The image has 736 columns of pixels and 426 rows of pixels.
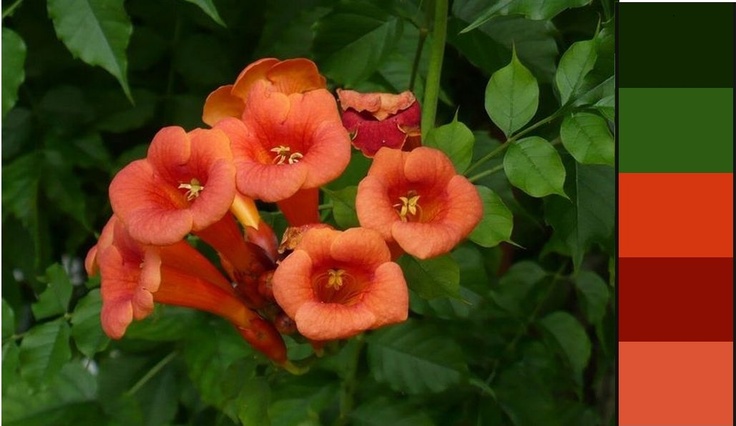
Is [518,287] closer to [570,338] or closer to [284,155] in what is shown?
[570,338]

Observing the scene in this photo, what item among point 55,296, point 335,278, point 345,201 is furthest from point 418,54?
point 55,296

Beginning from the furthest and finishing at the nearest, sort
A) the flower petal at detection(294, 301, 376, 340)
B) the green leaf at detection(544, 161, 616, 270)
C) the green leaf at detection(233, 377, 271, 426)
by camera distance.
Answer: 1. the green leaf at detection(544, 161, 616, 270)
2. the green leaf at detection(233, 377, 271, 426)
3. the flower petal at detection(294, 301, 376, 340)

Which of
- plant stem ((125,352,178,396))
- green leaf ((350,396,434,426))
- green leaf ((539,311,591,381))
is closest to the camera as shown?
green leaf ((350,396,434,426))

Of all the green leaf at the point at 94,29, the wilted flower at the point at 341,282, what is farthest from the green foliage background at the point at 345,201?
the wilted flower at the point at 341,282

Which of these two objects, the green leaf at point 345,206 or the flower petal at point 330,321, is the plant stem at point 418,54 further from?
the flower petal at point 330,321

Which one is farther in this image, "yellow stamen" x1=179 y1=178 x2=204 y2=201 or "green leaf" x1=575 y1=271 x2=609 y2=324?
"green leaf" x1=575 y1=271 x2=609 y2=324

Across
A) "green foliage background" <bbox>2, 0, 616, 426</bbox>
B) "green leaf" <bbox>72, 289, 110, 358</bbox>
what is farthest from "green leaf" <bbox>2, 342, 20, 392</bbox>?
"green leaf" <bbox>72, 289, 110, 358</bbox>

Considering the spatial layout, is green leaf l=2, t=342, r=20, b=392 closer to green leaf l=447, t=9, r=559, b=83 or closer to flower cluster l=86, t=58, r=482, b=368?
flower cluster l=86, t=58, r=482, b=368

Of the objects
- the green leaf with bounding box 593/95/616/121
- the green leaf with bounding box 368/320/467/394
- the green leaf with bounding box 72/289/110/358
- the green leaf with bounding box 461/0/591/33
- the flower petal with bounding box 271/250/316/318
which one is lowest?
the green leaf with bounding box 368/320/467/394
